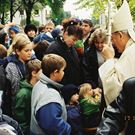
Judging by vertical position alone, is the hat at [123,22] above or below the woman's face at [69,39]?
above

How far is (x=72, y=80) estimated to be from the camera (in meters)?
6.77

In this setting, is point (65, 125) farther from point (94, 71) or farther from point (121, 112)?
point (94, 71)

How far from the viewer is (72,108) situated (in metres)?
5.55

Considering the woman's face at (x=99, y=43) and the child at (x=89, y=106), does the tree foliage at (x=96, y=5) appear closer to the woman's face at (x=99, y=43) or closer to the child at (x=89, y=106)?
the woman's face at (x=99, y=43)

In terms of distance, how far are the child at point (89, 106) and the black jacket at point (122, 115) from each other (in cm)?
193

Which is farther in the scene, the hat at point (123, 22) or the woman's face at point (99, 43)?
the woman's face at point (99, 43)

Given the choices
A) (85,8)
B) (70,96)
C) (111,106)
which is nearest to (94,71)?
(70,96)

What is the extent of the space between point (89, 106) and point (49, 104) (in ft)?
3.12

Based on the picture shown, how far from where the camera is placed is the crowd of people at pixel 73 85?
3.67 meters

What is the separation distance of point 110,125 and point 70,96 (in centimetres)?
206

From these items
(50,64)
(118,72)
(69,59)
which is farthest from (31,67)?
(118,72)

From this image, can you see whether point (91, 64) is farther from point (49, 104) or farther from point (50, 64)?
point (49, 104)

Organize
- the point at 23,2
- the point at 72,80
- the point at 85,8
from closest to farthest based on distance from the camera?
1. the point at 72,80
2. the point at 85,8
3. the point at 23,2

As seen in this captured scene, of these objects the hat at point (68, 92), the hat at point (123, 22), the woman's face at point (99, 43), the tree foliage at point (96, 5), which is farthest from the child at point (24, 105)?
the tree foliage at point (96, 5)
